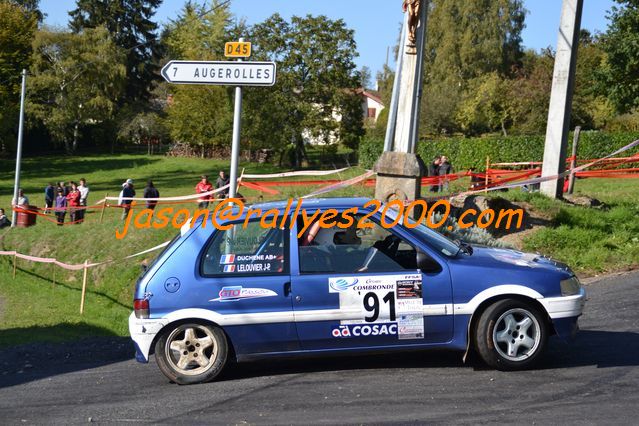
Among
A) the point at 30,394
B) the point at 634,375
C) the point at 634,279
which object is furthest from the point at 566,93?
the point at 30,394

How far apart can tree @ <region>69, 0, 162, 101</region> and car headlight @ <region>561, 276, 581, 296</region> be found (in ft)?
241

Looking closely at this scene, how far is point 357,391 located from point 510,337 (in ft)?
4.68

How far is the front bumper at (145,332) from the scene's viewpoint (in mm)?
6922

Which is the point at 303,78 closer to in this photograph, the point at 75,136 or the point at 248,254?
the point at 75,136

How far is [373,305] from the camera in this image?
683 centimetres

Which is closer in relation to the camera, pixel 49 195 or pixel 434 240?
pixel 434 240

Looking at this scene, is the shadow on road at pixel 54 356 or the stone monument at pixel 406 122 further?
the stone monument at pixel 406 122

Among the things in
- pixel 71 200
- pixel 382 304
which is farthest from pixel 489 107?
pixel 382 304

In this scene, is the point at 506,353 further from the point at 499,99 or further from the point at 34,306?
the point at 499,99

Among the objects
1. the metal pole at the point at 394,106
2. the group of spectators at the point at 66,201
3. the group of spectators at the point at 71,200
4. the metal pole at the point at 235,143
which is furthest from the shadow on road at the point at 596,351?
the group of spectators at the point at 66,201

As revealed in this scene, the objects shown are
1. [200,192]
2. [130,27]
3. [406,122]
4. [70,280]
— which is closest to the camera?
[406,122]

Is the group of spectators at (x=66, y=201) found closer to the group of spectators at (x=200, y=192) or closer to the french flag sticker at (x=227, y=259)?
the group of spectators at (x=200, y=192)

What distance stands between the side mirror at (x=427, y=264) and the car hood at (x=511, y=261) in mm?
269

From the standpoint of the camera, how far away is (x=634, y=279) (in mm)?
11086
